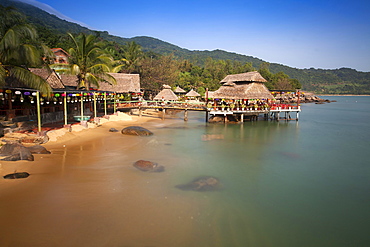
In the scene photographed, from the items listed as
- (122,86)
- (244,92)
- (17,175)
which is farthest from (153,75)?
(17,175)

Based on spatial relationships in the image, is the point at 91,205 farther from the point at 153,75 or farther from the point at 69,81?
the point at 153,75

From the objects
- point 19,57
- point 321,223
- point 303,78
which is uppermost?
point 303,78

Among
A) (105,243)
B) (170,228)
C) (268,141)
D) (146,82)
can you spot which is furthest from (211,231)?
(146,82)

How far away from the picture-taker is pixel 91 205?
728 cm

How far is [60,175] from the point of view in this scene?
30.2 ft

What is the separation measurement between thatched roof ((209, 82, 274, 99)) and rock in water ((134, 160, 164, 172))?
16.7 m

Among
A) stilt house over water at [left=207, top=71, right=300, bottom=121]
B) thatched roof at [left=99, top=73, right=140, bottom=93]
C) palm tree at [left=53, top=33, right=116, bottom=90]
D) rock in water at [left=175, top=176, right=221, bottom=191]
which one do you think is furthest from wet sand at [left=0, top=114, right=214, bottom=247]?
thatched roof at [left=99, top=73, right=140, bottom=93]

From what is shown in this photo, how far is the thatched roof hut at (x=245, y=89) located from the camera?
85.3ft

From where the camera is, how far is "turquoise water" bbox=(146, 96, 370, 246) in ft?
22.0

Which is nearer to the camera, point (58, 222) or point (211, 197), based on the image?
point (58, 222)

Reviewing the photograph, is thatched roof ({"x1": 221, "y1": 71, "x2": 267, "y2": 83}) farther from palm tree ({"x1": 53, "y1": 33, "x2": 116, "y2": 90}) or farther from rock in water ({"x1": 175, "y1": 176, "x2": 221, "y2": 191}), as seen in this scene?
rock in water ({"x1": 175, "y1": 176, "x2": 221, "y2": 191})

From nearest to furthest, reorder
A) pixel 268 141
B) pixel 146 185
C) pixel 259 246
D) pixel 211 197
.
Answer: pixel 259 246 < pixel 211 197 < pixel 146 185 < pixel 268 141

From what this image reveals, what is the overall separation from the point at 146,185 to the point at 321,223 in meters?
5.59

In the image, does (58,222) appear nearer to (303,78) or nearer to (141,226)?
(141,226)
